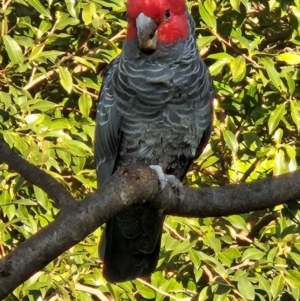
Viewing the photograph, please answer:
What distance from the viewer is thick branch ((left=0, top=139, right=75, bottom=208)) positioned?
1.95m

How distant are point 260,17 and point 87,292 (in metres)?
1.44

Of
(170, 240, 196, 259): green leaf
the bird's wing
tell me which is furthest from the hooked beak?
(170, 240, 196, 259): green leaf

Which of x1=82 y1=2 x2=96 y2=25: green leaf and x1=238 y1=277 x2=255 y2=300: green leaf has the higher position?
x1=82 y1=2 x2=96 y2=25: green leaf

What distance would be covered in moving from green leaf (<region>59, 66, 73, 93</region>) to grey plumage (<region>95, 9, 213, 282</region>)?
0.62ft

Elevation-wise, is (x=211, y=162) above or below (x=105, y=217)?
below

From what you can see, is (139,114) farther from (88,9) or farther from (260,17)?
(260,17)

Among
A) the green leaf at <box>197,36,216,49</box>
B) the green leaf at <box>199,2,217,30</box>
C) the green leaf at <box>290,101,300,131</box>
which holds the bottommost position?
the green leaf at <box>290,101,300,131</box>

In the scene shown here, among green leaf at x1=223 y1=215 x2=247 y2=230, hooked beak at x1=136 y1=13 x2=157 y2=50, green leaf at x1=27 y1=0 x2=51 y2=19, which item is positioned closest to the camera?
hooked beak at x1=136 y1=13 x2=157 y2=50

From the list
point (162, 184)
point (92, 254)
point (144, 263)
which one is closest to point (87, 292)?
point (92, 254)

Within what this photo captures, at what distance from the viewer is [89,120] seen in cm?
307

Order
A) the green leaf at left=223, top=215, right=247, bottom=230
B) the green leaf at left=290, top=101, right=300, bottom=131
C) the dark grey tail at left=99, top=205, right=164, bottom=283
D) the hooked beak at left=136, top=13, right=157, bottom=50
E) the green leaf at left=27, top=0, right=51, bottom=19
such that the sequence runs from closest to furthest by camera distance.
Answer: the hooked beak at left=136, top=13, right=157, bottom=50 → the dark grey tail at left=99, top=205, right=164, bottom=283 → the green leaf at left=27, top=0, right=51, bottom=19 → the green leaf at left=290, top=101, right=300, bottom=131 → the green leaf at left=223, top=215, right=247, bottom=230

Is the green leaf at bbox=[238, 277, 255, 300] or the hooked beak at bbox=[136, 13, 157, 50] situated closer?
the hooked beak at bbox=[136, 13, 157, 50]

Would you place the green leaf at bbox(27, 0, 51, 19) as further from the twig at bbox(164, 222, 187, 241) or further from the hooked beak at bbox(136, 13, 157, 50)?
the twig at bbox(164, 222, 187, 241)

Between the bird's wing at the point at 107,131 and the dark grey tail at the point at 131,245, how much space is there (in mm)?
181
